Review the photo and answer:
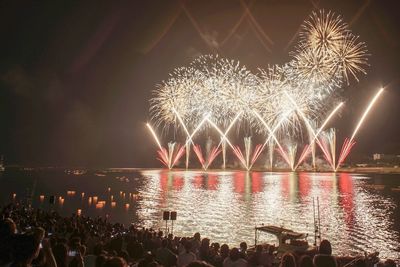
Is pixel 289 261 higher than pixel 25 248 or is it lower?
lower

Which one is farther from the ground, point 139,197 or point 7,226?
point 7,226

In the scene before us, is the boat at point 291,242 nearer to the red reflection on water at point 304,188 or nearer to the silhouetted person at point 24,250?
the silhouetted person at point 24,250

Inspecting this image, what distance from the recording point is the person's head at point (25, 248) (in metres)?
5.30

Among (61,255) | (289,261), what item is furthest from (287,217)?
(61,255)

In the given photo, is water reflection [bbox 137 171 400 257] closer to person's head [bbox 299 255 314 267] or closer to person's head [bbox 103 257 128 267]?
person's head [bbox 299 255 314 267]

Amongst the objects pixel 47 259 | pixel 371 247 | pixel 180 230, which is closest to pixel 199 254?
pixel 47 259

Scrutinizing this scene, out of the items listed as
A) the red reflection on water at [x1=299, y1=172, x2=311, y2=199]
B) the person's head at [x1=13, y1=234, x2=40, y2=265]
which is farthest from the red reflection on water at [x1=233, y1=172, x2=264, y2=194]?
the person's head at [x1=13, y1=234, x2=40, y2=265]

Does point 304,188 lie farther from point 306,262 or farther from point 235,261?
point 306,262

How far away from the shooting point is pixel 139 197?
288ft

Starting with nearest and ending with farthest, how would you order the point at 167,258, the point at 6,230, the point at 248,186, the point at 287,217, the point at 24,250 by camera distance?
1. the point at 24,250
2. the point at 6,230
3. the point at 167,258
4. the point at 287,217
5. the point at 248,186

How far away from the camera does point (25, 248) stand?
17.6 feet

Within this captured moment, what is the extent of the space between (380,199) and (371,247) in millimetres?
51122

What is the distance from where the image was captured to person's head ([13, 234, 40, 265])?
530cm

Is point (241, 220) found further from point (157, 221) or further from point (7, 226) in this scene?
point (7, 226)
